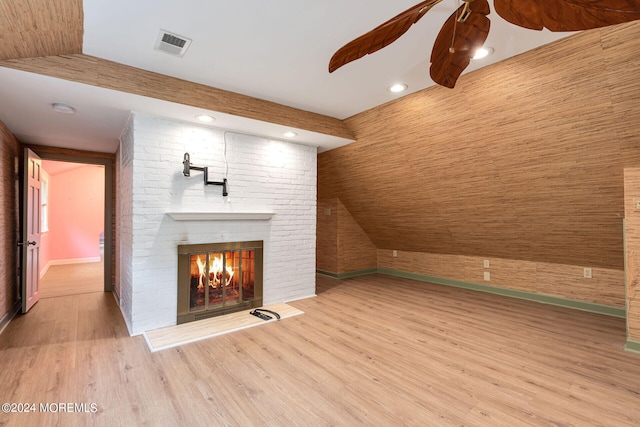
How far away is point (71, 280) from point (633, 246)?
858cm

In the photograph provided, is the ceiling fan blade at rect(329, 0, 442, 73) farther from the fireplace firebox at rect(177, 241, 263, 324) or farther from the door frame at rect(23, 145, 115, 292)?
the door frame at rect(23, 145, 115, 292)

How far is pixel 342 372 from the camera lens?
258cm

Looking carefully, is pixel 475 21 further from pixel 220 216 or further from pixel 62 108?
pixel 62 108

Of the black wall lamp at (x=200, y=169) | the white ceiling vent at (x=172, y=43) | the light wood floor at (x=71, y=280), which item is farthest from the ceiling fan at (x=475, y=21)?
the light wood floor at (x=71, y=280)

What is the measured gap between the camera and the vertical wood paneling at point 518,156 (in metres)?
2.62

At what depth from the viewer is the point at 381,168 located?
4.86 m

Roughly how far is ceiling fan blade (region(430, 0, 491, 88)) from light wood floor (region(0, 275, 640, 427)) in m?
2.11

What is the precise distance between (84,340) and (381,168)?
Answer: 14.0ft

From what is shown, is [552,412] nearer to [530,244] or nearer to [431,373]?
[431,373]

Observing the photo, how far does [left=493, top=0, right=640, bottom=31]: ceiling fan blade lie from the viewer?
101 cm

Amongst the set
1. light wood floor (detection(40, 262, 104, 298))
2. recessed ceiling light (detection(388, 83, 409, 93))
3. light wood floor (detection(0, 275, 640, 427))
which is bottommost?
light wood floor (detection(40, 262, 104, 298))

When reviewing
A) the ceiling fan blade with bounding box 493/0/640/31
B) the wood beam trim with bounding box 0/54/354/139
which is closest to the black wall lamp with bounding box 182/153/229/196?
the wood beam trim with bounding box 0/54/354/139

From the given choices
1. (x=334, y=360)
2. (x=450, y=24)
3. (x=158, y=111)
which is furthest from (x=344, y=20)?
(x=334, y=360)

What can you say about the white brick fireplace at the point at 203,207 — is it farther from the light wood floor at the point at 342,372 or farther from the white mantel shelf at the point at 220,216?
the light wood floor at the point at 342,372
